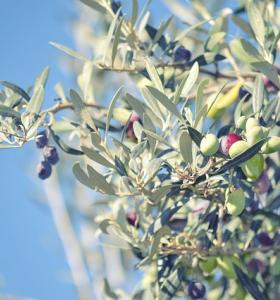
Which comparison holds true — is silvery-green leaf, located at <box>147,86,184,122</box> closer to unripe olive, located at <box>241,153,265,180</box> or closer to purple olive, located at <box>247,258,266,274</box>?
unripe olive, located at <box>241,153,265,180</box>

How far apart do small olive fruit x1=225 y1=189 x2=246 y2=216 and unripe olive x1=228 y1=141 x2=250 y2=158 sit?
0.11 m

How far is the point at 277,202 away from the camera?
1.50m

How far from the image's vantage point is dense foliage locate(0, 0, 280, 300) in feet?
3.81

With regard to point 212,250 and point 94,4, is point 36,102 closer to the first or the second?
point 94,4

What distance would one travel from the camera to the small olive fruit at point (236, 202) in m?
1.19

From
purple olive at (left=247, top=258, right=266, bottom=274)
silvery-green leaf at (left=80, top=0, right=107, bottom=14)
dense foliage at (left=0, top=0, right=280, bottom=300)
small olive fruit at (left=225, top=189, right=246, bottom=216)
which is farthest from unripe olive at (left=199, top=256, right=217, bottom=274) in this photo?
silvery-green leaf at (left=80, top=0, right=107, bottom=14)

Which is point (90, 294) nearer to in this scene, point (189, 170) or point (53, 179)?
point (53, 179)

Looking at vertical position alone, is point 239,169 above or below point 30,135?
below

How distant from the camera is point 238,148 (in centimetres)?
109

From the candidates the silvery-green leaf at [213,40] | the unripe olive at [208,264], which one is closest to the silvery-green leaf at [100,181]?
the unripe olive at [208,264]

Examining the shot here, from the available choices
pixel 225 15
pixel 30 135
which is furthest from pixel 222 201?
pixel 225 15

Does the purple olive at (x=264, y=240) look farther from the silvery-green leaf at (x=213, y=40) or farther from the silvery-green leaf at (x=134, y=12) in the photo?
the silvery-green leaf at (x=134, y=12)

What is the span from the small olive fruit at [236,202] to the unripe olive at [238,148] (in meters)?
0.11

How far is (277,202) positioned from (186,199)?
27 cm
